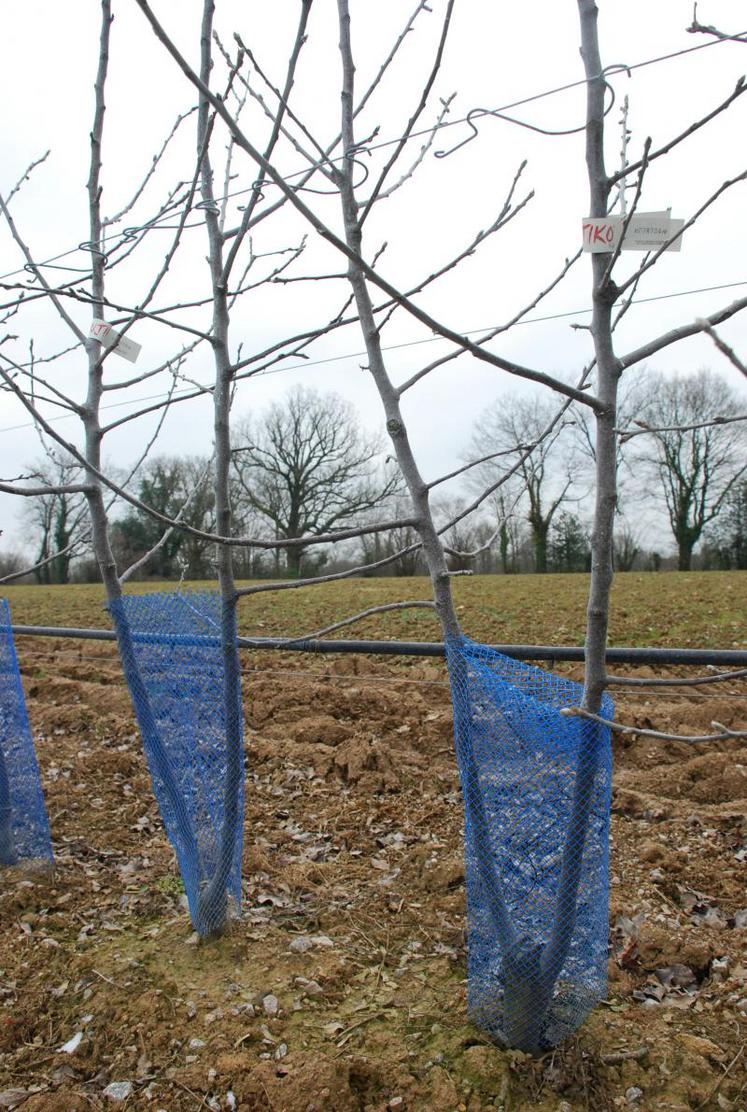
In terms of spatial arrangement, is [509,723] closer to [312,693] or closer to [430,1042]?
[430,1042]

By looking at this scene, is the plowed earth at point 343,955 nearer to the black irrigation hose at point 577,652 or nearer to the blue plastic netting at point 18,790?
the blue plastic netting at point 18,790

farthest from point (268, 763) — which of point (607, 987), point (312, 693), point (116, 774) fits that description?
point (607, 987)

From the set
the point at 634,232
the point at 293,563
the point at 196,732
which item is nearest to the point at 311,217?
the point at 634,232

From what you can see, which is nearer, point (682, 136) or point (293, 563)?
point (682, 136)

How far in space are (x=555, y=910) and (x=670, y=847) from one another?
5.31ft

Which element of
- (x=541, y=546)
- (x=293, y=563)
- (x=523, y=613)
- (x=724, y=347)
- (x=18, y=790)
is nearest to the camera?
(x=724, y=347)

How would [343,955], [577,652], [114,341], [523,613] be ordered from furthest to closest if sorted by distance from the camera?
1. [523,613]
2. [577,652]
3. [114,341]
4. [343,955]

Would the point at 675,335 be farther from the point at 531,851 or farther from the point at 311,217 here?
the point at 531,851

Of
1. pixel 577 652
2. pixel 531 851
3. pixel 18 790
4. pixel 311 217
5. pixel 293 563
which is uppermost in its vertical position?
pixel 311 217

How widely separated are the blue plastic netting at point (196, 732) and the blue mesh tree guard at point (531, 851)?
101 cm

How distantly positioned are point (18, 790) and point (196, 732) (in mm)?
1356

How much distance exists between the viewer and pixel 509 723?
92.3 inches

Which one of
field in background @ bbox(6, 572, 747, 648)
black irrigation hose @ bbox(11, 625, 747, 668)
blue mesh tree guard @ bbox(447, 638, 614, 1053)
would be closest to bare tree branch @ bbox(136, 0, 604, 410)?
blue mesh tree guard @ bbox(447, 638, 614, 1053)

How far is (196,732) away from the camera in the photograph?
312cm
